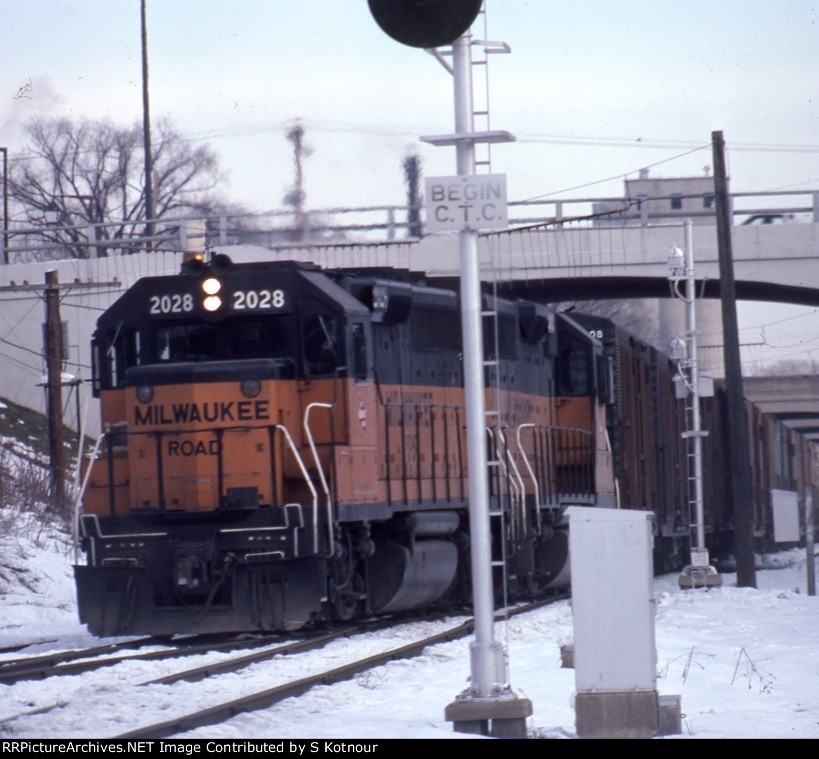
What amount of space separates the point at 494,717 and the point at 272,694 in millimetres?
2055

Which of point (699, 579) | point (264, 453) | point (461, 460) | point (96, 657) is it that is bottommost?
point (699, 579)

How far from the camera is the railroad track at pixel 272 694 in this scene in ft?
26.0

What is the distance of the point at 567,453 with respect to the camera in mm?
19109

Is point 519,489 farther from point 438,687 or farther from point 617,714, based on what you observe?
point 617,714

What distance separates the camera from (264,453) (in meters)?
13.0

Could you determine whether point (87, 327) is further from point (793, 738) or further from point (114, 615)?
point (793, 738)

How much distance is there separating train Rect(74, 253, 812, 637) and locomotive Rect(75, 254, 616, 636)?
0.06 ft

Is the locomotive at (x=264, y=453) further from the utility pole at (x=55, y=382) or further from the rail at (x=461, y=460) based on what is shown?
the utility pole at (x=55, y=382)

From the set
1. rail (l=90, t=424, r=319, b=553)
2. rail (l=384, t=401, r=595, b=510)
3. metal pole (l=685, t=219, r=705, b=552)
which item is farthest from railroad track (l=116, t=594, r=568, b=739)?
metal pole (l=685, t=219, r=705, b=552)

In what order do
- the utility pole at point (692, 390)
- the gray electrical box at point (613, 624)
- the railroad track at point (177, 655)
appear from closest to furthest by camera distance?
the gray electrical box at point (613, 624) → the railroad track at point (177, 655) → the utility pole at point (692, 390)

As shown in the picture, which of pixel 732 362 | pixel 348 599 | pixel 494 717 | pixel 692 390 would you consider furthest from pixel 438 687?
pixel 732 362

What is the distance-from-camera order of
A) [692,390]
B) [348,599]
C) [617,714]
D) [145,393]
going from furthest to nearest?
[692,390] → [348,599] → [145,393] → [617,714]

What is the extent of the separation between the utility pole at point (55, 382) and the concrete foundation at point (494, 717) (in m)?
20.5

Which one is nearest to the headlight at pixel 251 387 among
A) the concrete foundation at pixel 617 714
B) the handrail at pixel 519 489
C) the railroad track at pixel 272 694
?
the railroad track at pixel 272 694
